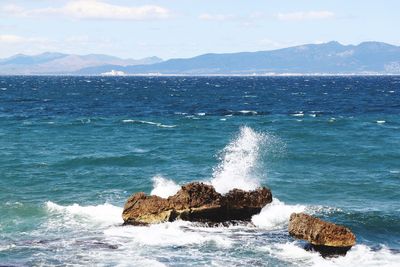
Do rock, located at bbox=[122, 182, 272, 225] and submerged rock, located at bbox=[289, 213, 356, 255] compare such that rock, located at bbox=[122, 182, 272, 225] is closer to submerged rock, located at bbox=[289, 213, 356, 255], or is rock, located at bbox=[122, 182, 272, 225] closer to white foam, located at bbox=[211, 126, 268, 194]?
white foam, located at bbox=[211, 126, 268, 194]

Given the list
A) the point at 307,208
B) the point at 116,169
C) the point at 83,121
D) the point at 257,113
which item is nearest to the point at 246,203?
the point at 307,208

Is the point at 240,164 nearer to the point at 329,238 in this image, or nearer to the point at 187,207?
the point at 187,207

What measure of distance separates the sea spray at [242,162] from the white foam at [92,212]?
6.68m

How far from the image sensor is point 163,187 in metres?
41.1

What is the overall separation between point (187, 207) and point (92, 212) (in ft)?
22.7

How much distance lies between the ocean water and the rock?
2.32 ft

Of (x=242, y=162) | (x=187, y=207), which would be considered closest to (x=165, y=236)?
(x=187, y=207)

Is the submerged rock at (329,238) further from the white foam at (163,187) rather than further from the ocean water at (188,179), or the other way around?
the white foam at (163,187)

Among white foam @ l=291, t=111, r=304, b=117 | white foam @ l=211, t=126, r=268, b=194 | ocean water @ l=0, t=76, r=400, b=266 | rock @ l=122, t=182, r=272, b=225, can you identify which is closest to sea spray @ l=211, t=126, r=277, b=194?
white foam @ l=211, t=126, r=268, b=194

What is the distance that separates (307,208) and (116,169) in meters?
19.1

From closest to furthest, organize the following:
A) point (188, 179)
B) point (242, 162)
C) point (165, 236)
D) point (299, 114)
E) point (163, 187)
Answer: point (165, 236) → point (163, 187) → point (188, 179) → point (242, 162) → point (299, 114)

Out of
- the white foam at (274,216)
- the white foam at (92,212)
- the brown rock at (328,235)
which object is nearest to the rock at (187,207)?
the white foam at (274,216)

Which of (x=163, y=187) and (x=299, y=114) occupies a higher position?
(x=163, y=187)

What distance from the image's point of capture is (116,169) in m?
50.5
